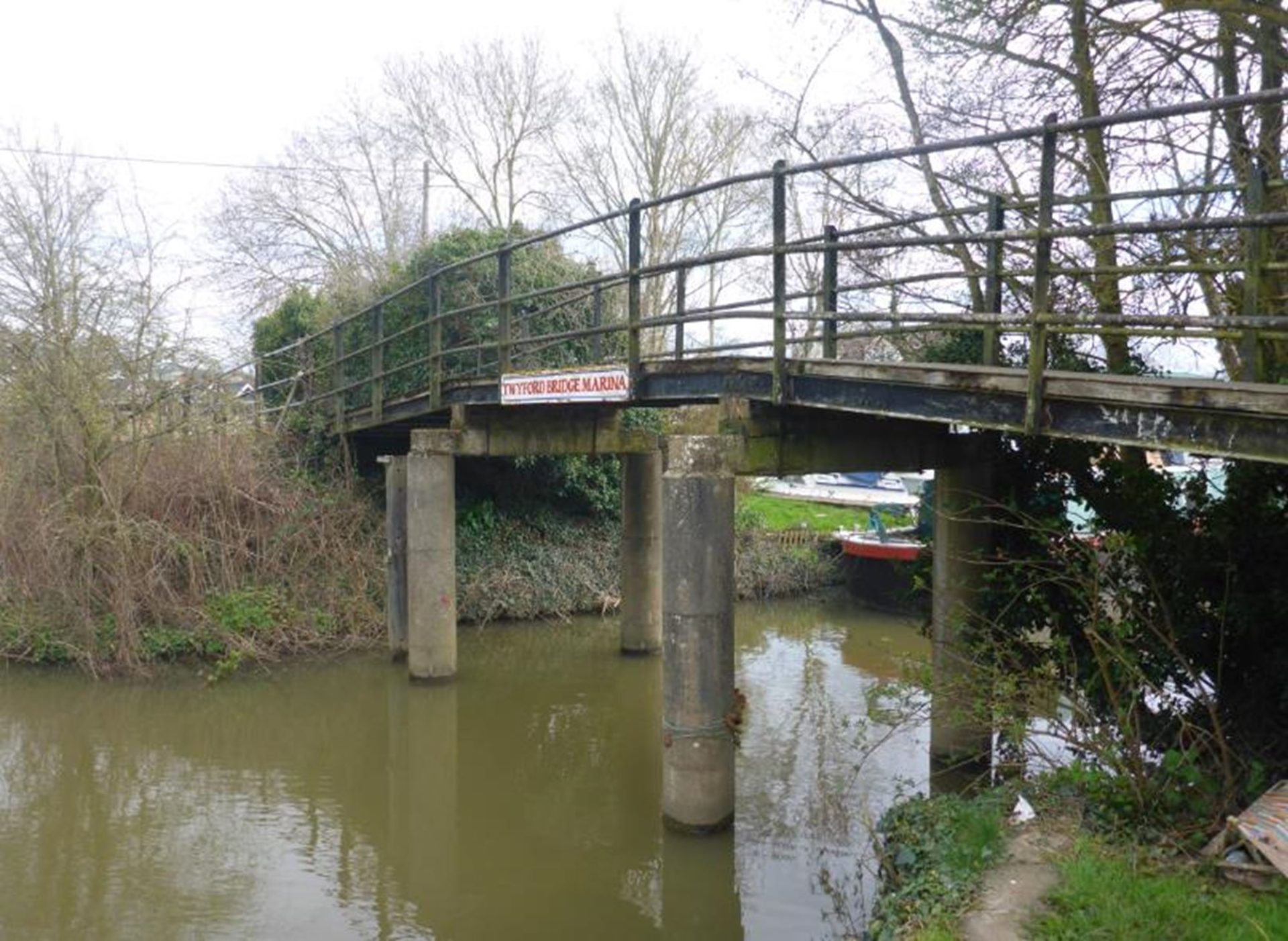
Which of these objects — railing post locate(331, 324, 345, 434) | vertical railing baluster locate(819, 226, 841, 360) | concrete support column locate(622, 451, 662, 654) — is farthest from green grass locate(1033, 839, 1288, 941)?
railing post locate(331, 324, 345, 434)

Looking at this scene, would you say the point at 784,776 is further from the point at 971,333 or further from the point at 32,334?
the point at 32,334

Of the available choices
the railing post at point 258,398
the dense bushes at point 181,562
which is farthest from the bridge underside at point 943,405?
the railing post at point 258,398

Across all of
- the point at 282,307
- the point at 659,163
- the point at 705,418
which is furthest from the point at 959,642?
the point at 659,163

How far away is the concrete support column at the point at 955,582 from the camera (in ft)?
27.4

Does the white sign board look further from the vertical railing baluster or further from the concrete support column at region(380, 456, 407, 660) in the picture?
the concrete support column at region(380, 456, 407, 660)

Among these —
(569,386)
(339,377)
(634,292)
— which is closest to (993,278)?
(634,292)

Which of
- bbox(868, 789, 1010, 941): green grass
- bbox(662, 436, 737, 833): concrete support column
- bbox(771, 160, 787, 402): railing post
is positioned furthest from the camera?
bbox(662, 436, 737, 833): concrete support column

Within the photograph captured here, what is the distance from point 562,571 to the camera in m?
16.2

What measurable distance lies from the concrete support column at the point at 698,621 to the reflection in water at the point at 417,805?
1.60 feet

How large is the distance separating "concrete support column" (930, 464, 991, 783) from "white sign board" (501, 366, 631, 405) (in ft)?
8.91

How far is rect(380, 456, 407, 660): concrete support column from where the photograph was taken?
12.8 metres

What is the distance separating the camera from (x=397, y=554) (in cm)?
1293

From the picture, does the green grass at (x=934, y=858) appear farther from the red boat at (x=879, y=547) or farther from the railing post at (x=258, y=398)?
the railing post at (x=258, y=398)

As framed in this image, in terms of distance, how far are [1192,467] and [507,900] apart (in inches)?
214
